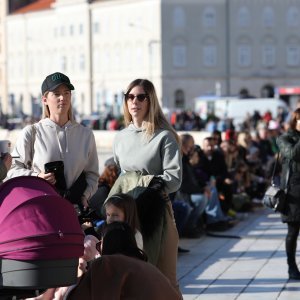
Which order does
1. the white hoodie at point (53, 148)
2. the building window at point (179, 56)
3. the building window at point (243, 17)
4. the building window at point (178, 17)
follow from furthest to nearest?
the building window at point (243, 17) → the building window at point (179, 56) → the building window at point (178, 17) → the white hoodie at point (53, 148)

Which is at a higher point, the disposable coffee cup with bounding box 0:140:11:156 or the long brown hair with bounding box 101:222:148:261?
the disposable coffee cup with bounding box 0:140:11:156

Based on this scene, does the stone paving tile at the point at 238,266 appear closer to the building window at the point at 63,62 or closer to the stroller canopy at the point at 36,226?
the stroller canopy at the point at 36,226

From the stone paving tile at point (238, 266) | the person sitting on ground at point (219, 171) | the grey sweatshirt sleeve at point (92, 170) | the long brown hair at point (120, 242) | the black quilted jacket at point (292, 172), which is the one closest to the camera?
the long brown hair at point (120, 242)

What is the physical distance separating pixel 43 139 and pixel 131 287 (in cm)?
250

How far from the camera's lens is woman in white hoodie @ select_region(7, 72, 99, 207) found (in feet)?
23.6

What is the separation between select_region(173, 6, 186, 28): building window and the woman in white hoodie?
99.5 metres

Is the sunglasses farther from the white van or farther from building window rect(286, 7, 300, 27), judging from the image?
building window rect(286, 7, 300, 27)

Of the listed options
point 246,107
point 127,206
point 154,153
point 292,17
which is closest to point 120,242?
point 127,206

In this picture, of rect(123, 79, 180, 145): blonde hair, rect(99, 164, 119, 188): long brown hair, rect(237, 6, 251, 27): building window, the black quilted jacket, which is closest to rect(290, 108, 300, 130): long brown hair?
the black quilted jacket

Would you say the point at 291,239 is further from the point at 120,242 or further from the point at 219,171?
the point at 219,171

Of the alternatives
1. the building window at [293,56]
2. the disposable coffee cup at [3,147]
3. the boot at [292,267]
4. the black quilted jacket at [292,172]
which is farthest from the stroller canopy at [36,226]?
the building window at [293,56]

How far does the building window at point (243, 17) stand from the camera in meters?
107

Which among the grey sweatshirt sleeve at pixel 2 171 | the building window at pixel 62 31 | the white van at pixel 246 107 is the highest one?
the building window at pixel 62 31

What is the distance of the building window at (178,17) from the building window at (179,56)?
6.70 ft
